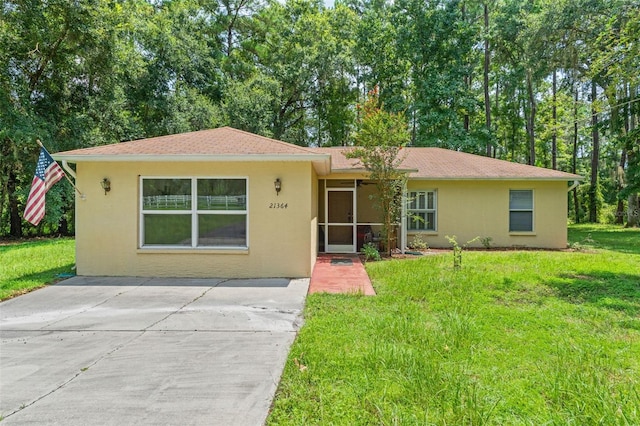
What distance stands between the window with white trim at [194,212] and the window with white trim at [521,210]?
10.3m

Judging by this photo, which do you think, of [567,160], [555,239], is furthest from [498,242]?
[567,160]

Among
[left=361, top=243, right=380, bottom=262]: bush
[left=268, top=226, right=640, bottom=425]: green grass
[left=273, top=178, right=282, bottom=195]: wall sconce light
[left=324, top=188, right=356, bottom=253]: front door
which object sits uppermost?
[left=273, top=178, right=282, bottom=195]: wall sconce light

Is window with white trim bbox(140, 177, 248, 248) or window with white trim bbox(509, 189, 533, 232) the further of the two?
window with white trim bbox(509, 189, 533, 232)

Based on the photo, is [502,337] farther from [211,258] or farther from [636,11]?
[636,11]

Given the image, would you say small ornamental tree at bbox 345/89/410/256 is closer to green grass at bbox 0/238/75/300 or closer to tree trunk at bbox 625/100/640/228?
green grass at bbox 0/238/75/300

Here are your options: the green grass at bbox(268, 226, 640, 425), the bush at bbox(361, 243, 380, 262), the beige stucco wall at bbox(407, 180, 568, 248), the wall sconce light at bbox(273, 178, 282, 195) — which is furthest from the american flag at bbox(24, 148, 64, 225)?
the beige stucco wall at bbox(407, 180, 568, 248)

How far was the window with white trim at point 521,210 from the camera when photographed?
1320 cm

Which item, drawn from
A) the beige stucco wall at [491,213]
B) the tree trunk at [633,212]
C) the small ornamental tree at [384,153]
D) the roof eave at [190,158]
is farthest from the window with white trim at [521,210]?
the tree trunk at [633,212]

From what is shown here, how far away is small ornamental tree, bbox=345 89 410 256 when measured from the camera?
10.5 metres

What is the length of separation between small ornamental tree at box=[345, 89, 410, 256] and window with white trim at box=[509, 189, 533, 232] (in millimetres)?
5124

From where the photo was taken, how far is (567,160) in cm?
3344

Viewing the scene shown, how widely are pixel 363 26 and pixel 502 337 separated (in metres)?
25.7

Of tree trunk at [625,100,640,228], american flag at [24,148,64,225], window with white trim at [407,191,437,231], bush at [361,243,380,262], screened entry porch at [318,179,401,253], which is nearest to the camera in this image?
american flag at [24,148,64,225]

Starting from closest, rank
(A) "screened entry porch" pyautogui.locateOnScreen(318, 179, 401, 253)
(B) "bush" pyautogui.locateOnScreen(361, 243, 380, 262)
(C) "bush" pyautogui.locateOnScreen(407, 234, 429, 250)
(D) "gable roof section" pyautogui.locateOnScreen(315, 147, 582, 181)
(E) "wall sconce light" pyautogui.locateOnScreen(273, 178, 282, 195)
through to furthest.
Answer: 1. (E) "wall sconce light" pyautogui.locateOnScreen(273, 178, 282, 195)
2. (B) "bush" pyautogui.locateOnScreen(361, 243, 380, 262)
3. (A) "screened entry porch" pyautogui.locateOnScreen(318, 179, 401, 253)
4. (C) "bush" pyautogui.locateOnScreen(407, 234, 429, 250)
5. (D) "gable roof section" pyautogui.locateOnScreen(315, 147, 582, 181)
